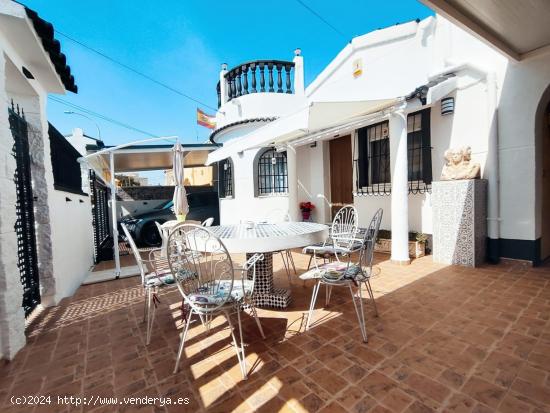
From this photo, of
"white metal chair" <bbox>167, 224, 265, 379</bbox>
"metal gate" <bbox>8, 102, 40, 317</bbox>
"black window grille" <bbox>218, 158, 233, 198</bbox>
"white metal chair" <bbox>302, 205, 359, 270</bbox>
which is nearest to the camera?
"white metal chair" <bbox>167, 224, 265, 379</bbox>

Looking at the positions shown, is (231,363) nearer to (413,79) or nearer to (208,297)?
(208,297)

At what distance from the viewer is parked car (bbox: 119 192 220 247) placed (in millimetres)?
9014

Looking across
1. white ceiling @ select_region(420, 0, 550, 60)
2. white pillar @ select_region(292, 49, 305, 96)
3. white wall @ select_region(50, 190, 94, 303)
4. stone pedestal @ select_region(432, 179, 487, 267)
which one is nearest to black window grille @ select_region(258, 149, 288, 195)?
white pillar @ select_region(292, 49, 305, 96)

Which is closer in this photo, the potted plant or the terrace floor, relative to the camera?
the terrace floor

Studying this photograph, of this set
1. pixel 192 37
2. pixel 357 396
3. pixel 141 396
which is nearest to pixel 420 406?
pixel 357 396

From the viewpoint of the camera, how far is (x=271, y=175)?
911 cm

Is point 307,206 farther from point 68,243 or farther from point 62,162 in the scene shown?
point 62,162

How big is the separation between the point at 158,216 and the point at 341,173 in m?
6.75

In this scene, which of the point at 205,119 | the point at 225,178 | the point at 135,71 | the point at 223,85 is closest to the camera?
the point at 223,85

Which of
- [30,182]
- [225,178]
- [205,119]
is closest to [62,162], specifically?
[30,182]

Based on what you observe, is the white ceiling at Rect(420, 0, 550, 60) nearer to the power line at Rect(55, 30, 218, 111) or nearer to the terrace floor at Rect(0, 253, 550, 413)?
the terrace floor at Rect(0, 253, 550, 413)

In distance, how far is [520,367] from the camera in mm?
1979

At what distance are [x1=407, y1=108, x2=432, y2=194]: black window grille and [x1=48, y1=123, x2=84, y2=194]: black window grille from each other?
678cm

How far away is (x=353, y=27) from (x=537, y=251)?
6.65 meters
